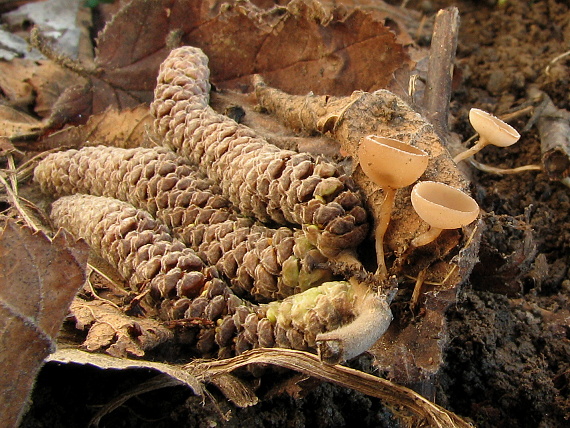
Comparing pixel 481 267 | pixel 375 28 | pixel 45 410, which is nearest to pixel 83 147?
pixel 45 410

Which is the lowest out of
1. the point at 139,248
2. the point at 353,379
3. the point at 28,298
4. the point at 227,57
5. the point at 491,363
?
the point at 491,363

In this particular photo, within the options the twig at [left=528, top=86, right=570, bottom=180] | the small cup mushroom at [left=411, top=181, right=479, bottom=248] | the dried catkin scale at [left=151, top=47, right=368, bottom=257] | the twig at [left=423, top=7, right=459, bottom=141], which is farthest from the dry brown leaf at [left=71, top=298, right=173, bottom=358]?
the twig at [left=528, top=86, right=570, bottom=180]

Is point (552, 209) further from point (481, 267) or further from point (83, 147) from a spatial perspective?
point (83, 147)

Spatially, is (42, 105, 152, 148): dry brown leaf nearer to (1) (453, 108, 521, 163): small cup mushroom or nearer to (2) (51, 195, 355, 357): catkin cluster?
(2) (51, 195, 355, 357): catkin cluster

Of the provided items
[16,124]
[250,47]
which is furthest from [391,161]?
[16,124]

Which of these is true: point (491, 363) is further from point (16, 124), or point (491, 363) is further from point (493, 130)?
point (16, 124)

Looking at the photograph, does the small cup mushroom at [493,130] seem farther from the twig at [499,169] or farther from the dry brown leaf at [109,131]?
the dry brown leaf at [109,131]
